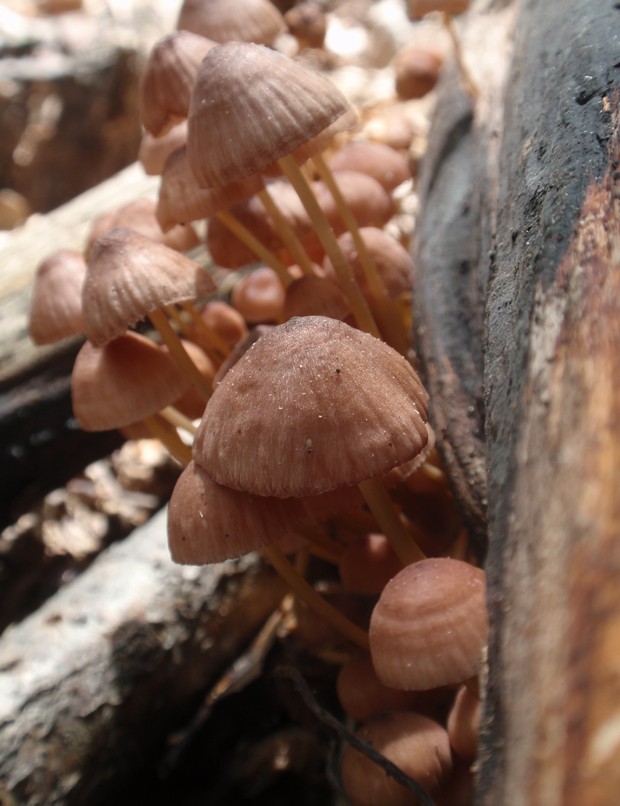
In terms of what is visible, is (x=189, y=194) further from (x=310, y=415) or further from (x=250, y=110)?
(x=310, y=415)

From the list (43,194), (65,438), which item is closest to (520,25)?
(65,438)

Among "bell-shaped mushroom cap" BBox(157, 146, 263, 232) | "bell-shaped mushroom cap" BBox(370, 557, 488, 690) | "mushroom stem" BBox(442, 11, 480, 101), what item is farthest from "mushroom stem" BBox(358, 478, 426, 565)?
"mushroom stem" BBox(442, 11, 480, 101)

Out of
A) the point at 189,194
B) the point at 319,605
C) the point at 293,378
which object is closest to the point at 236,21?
the point at 189,194

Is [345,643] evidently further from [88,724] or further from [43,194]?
[43,194]

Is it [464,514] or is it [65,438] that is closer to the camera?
[464,514]

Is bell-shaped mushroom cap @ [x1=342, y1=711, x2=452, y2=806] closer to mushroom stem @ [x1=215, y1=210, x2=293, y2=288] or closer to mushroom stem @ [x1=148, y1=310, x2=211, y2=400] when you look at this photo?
mushroom stem @ [x1=148, y1=310, x2=211, y2=400]

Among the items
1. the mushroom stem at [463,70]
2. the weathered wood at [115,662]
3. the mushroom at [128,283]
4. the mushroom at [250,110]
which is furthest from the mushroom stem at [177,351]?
the mushroom stem at [463,70]
